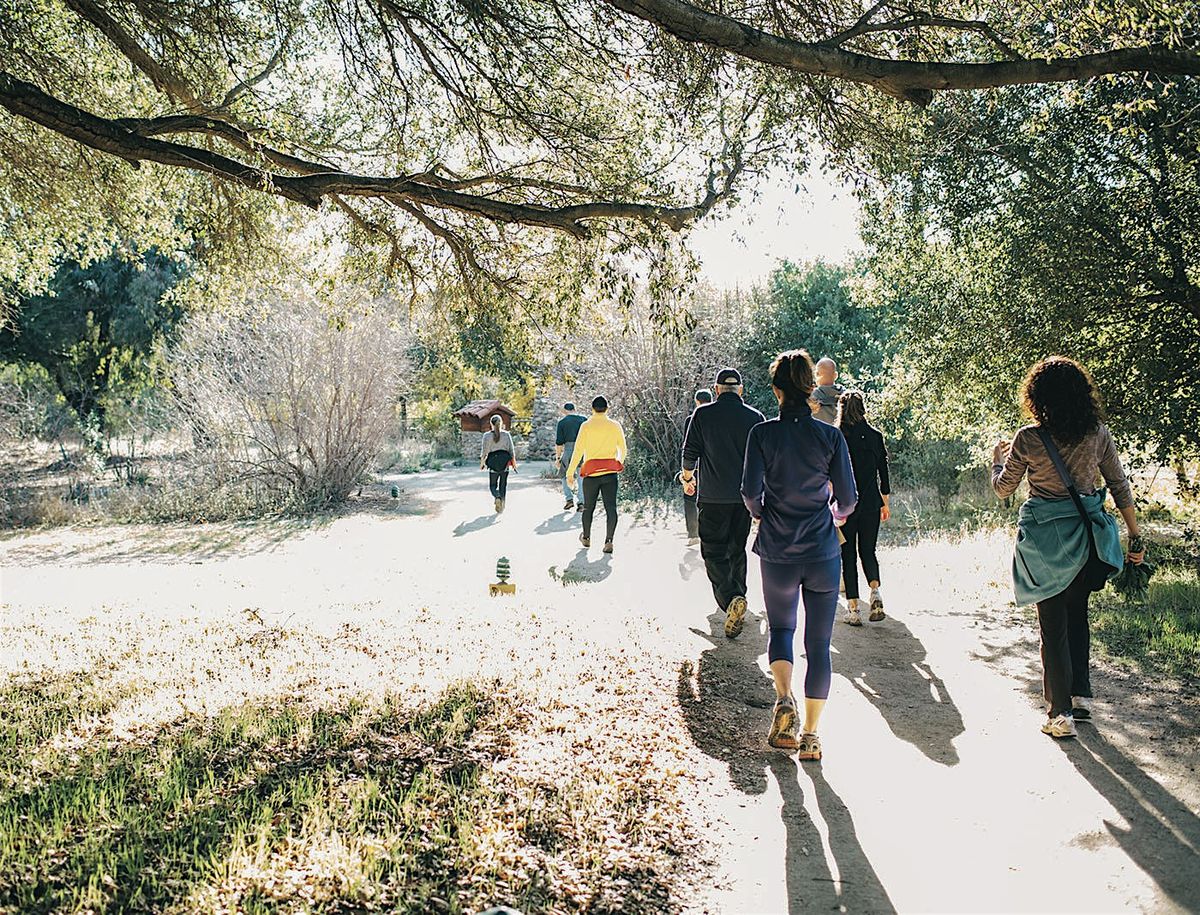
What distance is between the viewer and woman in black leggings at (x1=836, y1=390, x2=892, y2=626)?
7809 millimetres

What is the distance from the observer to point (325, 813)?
364 centimetres

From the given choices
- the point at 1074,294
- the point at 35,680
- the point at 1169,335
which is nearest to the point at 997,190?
the point at 1074,294

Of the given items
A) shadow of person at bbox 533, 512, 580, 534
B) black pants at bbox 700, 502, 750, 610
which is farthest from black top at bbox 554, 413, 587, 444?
black pants at bbox 700, 502, 750, 610

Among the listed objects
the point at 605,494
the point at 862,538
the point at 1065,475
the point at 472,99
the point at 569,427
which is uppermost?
the point at 472,99

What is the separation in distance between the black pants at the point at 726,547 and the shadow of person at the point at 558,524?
7.61 meters

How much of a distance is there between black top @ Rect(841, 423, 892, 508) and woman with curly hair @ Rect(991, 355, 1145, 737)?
2.63m

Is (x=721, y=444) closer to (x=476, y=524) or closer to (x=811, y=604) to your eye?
(x=811, y=604)

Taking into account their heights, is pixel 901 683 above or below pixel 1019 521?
below

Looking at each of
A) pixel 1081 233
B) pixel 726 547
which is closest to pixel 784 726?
pixel 726 547

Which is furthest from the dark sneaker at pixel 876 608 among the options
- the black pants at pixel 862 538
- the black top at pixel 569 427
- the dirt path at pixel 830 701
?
the black top at pixel 569 427

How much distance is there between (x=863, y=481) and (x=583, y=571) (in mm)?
4545

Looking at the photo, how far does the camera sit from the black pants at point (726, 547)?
764cm

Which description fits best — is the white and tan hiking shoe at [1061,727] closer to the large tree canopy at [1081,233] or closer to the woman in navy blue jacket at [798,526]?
the woman in navy blue jacket at [798,526]

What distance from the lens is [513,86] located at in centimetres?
759
